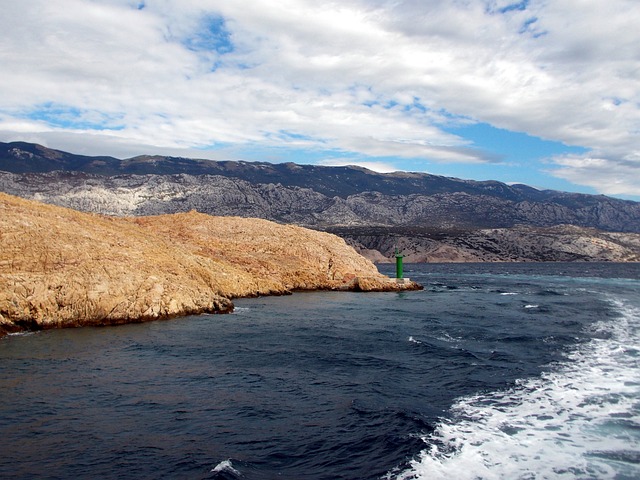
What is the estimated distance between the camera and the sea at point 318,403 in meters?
13.2

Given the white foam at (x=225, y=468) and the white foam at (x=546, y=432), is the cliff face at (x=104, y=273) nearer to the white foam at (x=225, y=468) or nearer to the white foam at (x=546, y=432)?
the white foam at (x=225, y=468)

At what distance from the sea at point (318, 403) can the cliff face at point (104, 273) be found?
7.86 feet

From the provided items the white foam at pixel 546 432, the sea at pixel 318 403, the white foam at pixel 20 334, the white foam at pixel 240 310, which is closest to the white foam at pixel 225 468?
the sea at pixel 318 403

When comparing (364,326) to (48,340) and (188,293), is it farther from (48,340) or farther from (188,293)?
(48,340)

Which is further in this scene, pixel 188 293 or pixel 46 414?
pixel 188 293

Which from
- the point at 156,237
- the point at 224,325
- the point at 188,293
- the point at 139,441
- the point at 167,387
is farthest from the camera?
the point at 156,237

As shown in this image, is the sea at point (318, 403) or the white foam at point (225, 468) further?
the sea at point (318, 403)

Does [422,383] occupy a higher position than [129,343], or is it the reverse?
[422,383]

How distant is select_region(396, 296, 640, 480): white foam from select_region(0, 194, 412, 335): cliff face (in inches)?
1038

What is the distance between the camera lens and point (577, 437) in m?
15.0

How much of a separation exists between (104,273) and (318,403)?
24341mm

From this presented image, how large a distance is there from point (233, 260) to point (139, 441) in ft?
150

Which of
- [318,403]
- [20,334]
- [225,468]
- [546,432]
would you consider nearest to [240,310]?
[20,334]

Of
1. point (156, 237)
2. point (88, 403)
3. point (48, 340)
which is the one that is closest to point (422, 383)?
point (88, 403)
